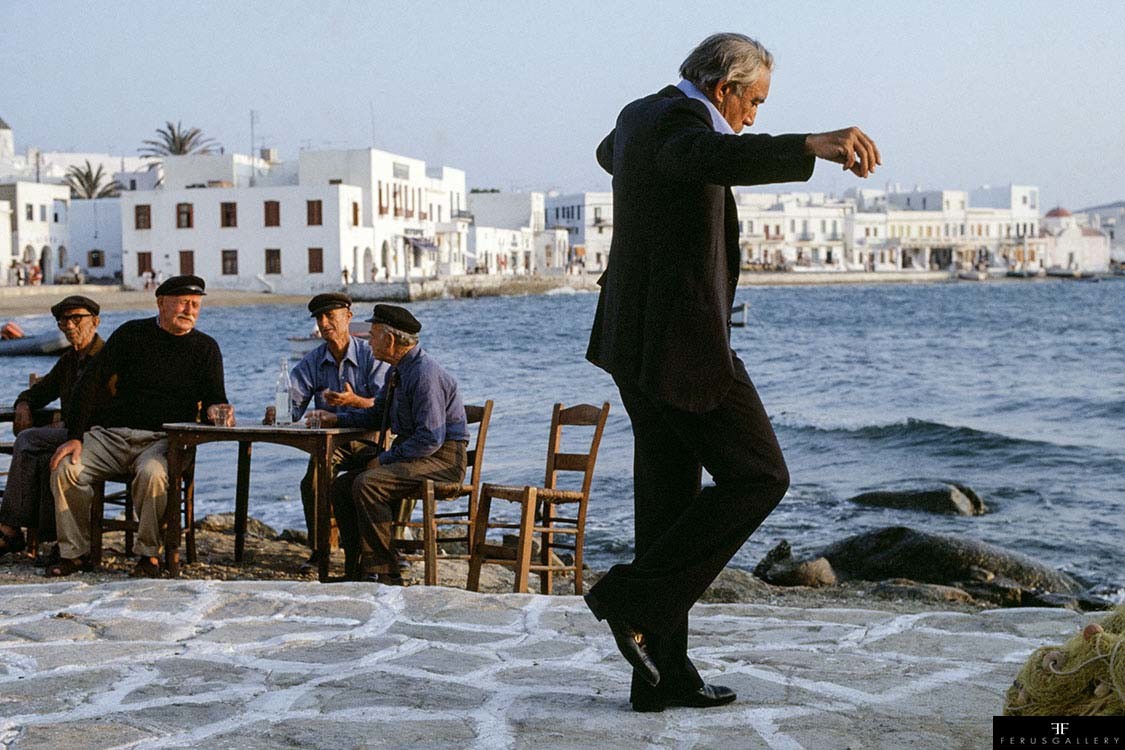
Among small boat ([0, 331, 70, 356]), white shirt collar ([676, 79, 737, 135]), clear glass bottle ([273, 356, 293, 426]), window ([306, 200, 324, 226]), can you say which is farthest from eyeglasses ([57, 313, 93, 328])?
window ([306, 200, 324, 226])

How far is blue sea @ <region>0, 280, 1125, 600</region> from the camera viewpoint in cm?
1255

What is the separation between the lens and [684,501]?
388cm

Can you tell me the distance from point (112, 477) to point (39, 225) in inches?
2546

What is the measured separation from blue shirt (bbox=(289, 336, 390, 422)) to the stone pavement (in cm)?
170

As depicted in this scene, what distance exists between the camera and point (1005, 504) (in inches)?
554

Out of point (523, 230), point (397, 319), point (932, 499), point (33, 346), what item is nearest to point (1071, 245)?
point (523, 230)

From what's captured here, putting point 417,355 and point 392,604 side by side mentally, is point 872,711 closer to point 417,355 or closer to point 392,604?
point 392,604

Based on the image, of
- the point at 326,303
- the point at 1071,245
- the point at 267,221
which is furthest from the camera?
the point at 1071,245

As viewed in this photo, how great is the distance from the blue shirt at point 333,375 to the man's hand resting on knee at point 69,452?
1.16m

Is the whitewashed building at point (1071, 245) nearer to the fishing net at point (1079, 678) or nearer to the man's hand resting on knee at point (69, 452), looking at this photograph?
the man's hand resting on knee at point (69, 452)

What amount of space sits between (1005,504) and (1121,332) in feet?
136

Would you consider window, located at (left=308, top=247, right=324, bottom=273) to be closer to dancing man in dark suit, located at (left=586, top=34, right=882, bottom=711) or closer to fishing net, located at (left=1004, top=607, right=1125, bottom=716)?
dancing man in dark suit, located at (left=586, top=34, right=882, bottom=711)

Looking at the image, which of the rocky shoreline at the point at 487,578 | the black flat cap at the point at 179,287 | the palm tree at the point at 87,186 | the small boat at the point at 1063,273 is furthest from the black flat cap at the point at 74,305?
the small boat at the point at 1063,273

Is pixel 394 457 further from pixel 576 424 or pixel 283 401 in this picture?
pixel 576 424
